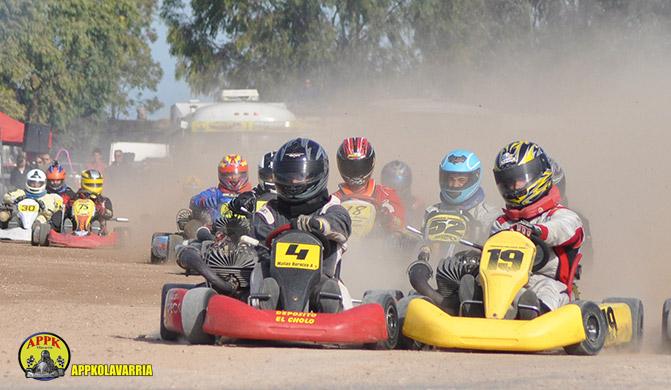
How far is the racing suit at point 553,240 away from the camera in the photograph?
970 cm

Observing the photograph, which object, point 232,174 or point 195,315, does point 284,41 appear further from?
point 195,315

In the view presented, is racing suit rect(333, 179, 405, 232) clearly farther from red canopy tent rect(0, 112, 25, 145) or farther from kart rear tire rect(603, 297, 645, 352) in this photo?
red canopy tent rect(0, 112, 25, 145)

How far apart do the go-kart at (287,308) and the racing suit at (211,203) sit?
22.2ft

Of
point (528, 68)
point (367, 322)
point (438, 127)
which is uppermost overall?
point (528, 68)

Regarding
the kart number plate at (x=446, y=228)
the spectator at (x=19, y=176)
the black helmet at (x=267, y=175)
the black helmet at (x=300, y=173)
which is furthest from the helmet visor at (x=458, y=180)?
the spectator at (x=19, y=176)

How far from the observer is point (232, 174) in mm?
16875

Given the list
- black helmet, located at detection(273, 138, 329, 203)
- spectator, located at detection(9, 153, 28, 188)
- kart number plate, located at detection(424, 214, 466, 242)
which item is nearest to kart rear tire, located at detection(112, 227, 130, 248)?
spectator, located at detection(9, 153, 28, 188)

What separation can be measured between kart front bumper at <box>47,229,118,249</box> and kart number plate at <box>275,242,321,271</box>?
12.9 m

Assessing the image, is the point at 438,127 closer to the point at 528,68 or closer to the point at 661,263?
the point at 528,68

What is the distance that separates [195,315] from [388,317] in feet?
4.31

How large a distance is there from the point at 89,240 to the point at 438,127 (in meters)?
18.8

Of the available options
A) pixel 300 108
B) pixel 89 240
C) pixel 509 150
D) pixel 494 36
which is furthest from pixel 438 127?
pixel 509 150

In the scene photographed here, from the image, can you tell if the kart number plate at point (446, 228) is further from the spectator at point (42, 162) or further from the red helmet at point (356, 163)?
the spectator at point (42, 162)

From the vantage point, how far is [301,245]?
9.59 meters
